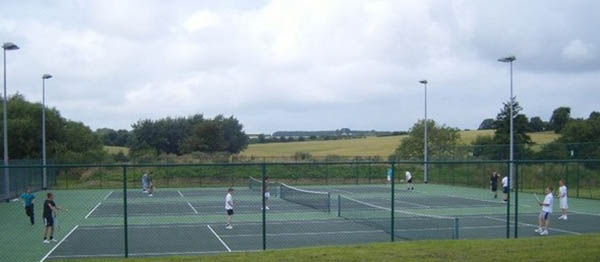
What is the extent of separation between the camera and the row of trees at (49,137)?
59987mm

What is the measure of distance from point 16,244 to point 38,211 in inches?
401

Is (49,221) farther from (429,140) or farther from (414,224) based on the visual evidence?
(429,140)

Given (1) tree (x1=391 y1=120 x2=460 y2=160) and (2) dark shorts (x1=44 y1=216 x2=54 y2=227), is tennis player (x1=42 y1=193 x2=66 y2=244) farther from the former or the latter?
(1) tree (x1=391 y1=120 x2=460 y2=160)

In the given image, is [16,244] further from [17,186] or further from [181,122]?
[181,122]

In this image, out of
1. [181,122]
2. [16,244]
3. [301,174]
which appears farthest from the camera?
[181,122]

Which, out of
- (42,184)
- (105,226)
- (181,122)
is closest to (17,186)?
(42,184)

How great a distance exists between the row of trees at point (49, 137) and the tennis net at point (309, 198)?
84.5 ft

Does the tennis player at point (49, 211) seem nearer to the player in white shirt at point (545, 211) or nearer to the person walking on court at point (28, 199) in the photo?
the person walking on court at point (28, 199)

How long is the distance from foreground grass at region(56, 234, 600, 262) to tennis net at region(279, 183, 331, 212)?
14.4 meters

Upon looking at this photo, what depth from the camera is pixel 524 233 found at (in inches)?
813

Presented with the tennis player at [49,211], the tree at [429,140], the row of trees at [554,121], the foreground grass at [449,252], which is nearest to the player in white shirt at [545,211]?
the foreground grass at [449,252]

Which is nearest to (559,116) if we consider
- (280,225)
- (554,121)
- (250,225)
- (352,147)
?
(554,121)

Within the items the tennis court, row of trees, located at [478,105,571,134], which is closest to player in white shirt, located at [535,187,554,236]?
the tennis court

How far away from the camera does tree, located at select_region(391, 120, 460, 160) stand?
71.4 meters
